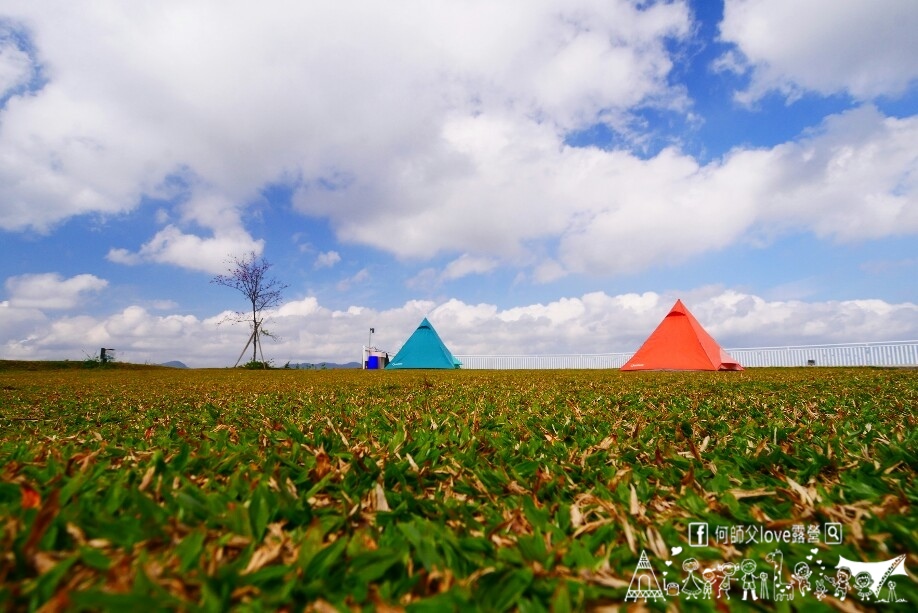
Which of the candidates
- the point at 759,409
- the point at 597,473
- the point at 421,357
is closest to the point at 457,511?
the point at 597,473

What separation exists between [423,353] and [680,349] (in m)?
11.5

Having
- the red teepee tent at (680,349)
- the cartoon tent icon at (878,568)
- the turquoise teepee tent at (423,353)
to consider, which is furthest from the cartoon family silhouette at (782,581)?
the turquoise teepee tent at (423,353)

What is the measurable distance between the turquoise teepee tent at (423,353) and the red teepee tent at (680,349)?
9.65 meters

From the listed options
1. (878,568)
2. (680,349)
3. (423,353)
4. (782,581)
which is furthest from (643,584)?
(423,353)

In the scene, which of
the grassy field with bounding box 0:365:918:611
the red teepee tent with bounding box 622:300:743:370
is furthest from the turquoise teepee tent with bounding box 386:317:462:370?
the grassy field with bounding box 0:365:918:611

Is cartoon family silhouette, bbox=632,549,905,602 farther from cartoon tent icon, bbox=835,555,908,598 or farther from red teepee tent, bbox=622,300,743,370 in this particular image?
red teepee tent, bbox=622,300,743,370

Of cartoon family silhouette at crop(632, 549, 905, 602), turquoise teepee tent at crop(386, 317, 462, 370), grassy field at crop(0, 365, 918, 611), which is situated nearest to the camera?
grassy field at crop(0, 365, 918, 611)

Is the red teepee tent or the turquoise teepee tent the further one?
the turquoise teepee tent

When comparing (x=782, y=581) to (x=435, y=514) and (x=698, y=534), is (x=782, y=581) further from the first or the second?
(x=435, y=514)

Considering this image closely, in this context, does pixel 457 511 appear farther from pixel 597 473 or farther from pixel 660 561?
pixel 597 473

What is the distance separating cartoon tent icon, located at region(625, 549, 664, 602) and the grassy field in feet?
0.05

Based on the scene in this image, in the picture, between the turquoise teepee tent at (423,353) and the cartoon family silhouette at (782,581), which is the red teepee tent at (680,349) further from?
the cartoon family silhouette at (782,581)

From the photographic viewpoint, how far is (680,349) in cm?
1455

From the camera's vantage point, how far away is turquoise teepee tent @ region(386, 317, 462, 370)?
22.2 metres
